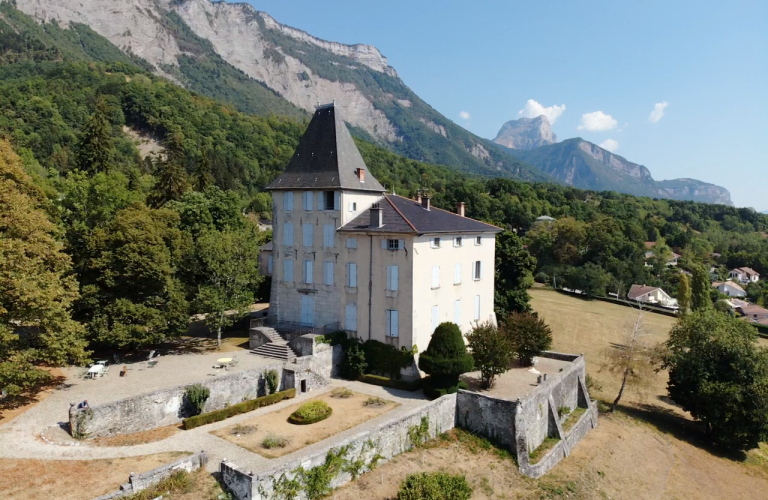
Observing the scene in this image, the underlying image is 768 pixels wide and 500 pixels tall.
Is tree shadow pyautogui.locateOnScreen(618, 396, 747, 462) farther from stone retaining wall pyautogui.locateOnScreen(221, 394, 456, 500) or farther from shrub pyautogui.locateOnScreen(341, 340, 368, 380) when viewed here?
shrub pyautogui.locateOnScreen(341, 340, 368, 380)

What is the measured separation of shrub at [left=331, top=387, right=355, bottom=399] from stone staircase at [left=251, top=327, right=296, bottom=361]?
12.1 ft

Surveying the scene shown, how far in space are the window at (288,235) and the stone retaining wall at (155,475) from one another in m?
19.7

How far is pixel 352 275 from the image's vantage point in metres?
35.0

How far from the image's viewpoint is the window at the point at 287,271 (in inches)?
1500

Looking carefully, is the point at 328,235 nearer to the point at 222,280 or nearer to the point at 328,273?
the point at 328,273

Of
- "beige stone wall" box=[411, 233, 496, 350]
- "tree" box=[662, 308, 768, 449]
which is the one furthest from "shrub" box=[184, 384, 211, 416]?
"tree" box=[662, 308, 768, 449]

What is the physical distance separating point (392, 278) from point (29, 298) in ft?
64.2

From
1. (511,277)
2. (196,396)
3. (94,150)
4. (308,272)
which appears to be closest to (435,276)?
(308,272)

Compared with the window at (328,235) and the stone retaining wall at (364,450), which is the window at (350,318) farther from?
the stone retaining wall at (364,450)

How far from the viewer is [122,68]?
16138 centimetres

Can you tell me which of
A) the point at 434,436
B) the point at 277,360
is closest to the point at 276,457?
the point at 434,436

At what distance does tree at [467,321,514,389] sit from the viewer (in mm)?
30344

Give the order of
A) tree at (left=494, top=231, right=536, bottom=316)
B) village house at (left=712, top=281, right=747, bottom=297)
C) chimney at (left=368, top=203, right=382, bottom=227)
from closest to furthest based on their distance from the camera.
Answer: chimney at (left=368, top=203, right=382, bottom=227), tree at (left=494, top=231, right=536, bottom=316), village house at (left=712, top=281, right=747, bottom=297)

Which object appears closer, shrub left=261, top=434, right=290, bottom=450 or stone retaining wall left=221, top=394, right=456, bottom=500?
stone retaining wall left=221, top=394, right=456, bottom=500
